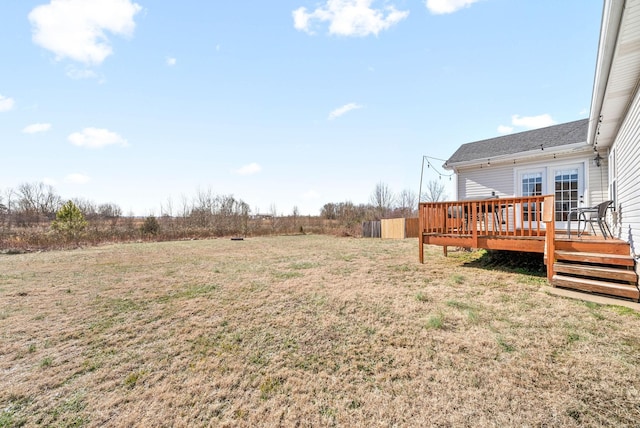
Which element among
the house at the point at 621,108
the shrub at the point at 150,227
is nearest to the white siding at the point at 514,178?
the house at the point at 621,108

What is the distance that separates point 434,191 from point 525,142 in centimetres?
2164

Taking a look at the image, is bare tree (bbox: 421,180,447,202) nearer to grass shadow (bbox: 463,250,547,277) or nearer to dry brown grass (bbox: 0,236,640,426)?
grass shadow (bbox: 463,250,547,277)

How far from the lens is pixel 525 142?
8.17 m

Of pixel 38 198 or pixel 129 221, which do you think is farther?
pixel 38 198

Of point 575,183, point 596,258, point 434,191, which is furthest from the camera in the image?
point 434,191

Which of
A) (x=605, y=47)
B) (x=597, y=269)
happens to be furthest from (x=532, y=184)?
(x=605, y=47)

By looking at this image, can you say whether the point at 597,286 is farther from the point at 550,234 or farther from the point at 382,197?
the point at 382,197

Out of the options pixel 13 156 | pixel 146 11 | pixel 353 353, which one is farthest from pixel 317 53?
pixel 13 156

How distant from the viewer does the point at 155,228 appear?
56.5 feet

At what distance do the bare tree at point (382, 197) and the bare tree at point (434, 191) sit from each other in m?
3.80

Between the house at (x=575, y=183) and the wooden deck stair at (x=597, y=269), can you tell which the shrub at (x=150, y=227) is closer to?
the house at (x=575, y=183)

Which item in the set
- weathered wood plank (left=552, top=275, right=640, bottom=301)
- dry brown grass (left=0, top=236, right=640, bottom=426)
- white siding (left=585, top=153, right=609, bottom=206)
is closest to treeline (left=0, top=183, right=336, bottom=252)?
dry brown grass (left=0, top=236, right=640, bottom=426)

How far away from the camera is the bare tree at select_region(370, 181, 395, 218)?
91.6ft

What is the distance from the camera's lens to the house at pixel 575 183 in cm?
340
